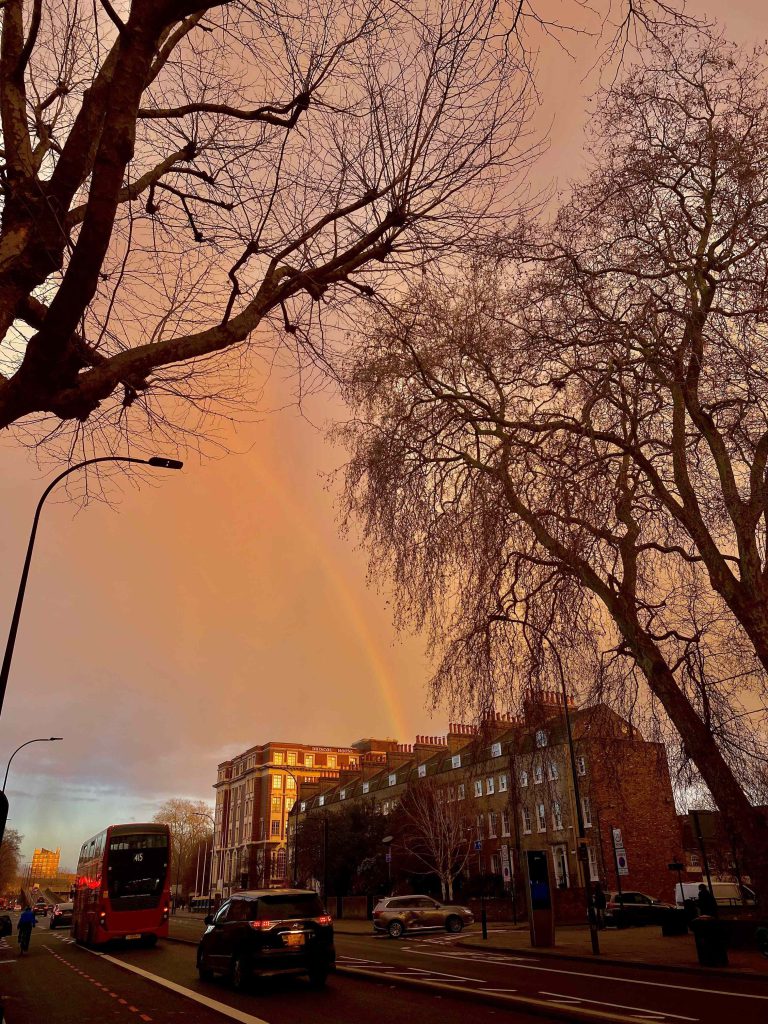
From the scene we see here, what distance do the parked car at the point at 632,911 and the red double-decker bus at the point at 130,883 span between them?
20.0 m

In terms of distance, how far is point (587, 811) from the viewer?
4403 centimetres

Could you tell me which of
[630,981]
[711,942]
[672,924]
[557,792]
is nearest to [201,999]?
[630,981]

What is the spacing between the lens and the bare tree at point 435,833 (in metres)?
50.0

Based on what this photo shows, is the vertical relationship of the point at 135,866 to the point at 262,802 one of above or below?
below

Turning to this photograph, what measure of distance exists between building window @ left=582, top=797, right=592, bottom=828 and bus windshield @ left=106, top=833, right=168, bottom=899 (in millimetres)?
27668

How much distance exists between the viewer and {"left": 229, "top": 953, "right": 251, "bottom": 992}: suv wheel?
40.0ft

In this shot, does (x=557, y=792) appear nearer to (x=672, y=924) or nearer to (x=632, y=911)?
(x=672, y=924)

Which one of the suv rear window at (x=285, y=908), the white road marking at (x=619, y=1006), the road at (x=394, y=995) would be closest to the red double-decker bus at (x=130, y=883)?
the road at (x=394, y=995)

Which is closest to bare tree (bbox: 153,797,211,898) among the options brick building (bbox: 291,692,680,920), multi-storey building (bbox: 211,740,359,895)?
multi-storey building (bbox: 211,740,359,895)

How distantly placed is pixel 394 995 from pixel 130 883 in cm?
1522

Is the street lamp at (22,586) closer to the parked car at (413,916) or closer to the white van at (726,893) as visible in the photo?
the parked car at (413,916)

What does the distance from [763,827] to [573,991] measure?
14.8 feet

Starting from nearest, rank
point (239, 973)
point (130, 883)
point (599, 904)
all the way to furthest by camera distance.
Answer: point (239, 973), point (130, 883), point (599, 904)

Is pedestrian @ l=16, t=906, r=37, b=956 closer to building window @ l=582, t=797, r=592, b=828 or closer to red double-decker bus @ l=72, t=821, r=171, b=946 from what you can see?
red double-decker bus @ l=72, t=821, r=171, b=946
